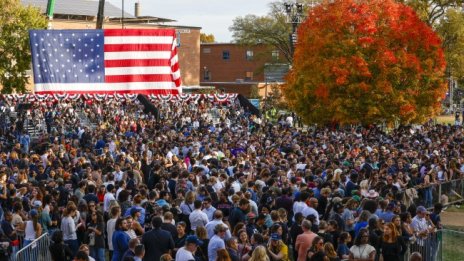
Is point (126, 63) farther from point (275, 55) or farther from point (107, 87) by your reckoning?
point (275, 55)

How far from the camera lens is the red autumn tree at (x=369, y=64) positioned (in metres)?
44.0

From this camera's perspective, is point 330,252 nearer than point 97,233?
Yes

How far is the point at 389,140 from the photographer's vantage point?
36094mm

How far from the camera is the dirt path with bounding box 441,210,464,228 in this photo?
25269 millimetres

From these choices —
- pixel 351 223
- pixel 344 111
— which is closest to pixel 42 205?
pixel 351 223

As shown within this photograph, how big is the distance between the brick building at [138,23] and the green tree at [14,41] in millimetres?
34493

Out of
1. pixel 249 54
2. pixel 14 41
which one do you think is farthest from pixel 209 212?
pixel 249 54

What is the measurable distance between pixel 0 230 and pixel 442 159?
53.6 ft

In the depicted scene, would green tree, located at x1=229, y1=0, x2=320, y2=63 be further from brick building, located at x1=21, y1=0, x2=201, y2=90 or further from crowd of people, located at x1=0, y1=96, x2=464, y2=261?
crowd of people, located at x1=0, y1=96, x2=464, y2=261

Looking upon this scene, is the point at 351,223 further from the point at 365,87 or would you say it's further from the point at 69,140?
the point at 365,87

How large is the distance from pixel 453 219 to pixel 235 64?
262ft

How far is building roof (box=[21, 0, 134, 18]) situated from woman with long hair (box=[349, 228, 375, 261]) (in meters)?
77.9

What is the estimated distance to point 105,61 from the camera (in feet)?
135

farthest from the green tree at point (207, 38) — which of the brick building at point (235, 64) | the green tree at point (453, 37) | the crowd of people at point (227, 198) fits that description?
the crowd of people at point (227, 198)
